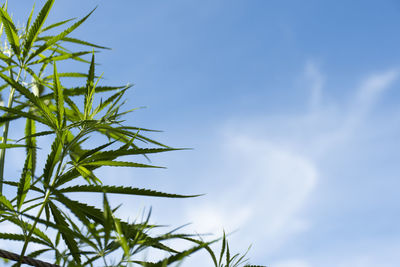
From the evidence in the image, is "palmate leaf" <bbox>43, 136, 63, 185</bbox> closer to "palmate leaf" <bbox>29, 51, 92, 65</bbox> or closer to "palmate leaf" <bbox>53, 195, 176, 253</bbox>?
"palmate leaf" <bbox>53, 195, 176, 253</bbox>

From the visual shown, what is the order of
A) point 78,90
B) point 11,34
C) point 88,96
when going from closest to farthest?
point 88,96 < point 11,34 < point 78,90

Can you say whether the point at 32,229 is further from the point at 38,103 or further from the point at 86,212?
the point at 38,103

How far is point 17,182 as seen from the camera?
1317 millimetres

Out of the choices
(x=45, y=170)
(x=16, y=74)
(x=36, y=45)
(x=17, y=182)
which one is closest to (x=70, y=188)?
(x=45, y=170)

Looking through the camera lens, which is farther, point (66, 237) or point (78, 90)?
point (78, 90)

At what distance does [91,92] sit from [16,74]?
953 mm

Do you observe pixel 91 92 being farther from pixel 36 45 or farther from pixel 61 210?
pixel 36 45

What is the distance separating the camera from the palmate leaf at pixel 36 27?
75.5 inches

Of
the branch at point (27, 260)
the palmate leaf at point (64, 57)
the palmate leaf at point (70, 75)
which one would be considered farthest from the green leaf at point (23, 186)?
the palmate leaf at point (70, 75)

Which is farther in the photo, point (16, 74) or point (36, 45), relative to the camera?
point (36, 45)

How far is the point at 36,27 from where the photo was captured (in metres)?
1.95

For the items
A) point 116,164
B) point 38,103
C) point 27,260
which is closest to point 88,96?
point 38,103

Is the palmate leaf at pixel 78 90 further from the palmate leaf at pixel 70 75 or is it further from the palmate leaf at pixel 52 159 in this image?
the palmate leaf at pixel 52 159

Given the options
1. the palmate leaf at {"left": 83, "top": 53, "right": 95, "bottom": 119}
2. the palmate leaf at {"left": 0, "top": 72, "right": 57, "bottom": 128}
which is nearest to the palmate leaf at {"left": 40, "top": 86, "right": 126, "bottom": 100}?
the palmate leaf at {"left": 83, "top": 53, "right": 95, "bottom": 119}
